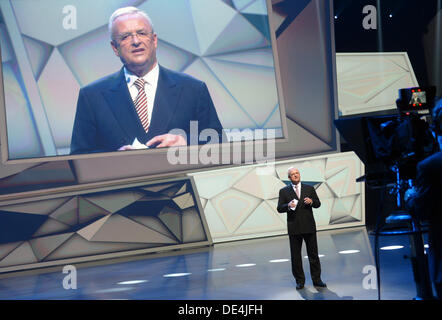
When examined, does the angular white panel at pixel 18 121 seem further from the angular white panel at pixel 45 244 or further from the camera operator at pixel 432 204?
the camera operator at pixel 432 204

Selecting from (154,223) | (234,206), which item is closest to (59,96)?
(154,223)

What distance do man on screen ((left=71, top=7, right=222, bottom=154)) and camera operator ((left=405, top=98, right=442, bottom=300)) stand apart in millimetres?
7227

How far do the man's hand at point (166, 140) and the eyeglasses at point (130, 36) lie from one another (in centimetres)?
192

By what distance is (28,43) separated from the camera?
998 cm

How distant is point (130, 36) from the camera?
10.3 metres

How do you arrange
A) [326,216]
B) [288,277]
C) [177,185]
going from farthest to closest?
[326,216], [177,185], [288,277]

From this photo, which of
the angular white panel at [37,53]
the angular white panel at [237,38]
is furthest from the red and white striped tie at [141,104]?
the angular white panel at [37,53]

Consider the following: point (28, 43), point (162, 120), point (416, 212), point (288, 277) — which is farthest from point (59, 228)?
point (416, 212)

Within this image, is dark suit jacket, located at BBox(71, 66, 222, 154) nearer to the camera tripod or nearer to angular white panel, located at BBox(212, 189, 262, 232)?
angular white panel, located at BBox(212, 189, 262, 232)

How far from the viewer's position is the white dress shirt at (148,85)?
33.7ft

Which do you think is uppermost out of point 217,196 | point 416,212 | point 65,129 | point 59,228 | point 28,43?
point 28,43

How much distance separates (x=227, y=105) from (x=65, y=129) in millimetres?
3233
